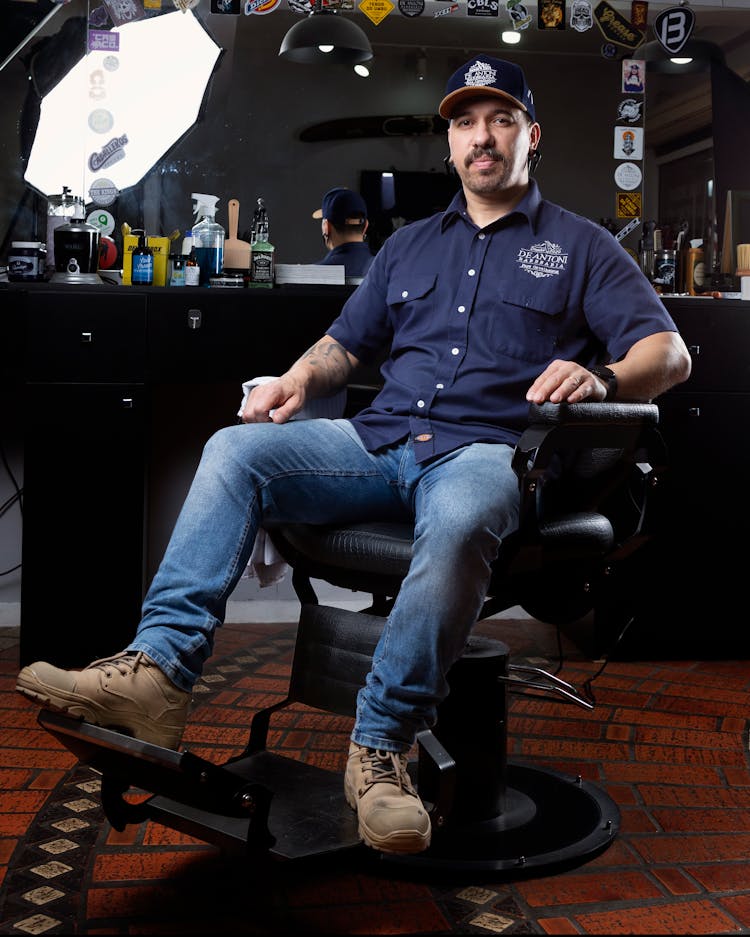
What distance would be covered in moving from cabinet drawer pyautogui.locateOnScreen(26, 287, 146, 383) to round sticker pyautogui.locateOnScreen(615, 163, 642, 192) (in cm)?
162

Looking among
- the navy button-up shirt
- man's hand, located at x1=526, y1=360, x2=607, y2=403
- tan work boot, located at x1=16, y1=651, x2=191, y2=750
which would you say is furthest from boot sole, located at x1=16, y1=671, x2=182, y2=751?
man's hand, located at x1=526, y1=360, x2=607, y2=403

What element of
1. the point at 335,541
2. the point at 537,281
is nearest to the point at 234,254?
the point at 537,281

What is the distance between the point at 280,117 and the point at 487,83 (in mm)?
1483

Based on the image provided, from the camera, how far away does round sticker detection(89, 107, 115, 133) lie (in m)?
3.45

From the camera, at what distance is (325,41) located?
11.3ft

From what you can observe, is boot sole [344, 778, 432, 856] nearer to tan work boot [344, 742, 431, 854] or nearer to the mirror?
tan work boot [344, 742, 431, 854]

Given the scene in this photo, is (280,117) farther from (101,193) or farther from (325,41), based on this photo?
(101,193)

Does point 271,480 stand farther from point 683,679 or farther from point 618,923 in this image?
point 683,679

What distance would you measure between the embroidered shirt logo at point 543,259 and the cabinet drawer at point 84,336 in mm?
1239

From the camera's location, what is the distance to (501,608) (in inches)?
73.3

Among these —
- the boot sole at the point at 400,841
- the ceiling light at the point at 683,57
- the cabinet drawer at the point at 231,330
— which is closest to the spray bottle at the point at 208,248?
the cabinet drawer at the point at 231,330

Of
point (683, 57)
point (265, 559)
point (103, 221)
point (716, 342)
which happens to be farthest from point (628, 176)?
point (265, 559)

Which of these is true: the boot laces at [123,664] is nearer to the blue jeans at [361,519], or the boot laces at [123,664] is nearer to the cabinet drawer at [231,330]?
the blue jeans at [361,519]

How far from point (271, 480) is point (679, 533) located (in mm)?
1717
